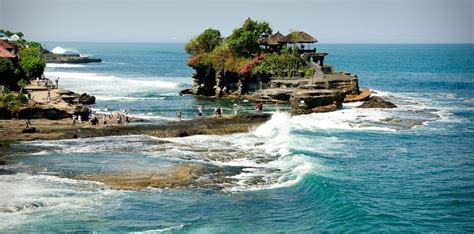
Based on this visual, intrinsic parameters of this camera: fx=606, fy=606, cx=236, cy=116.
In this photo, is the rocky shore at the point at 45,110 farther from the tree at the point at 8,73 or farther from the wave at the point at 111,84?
the wave at the point at 111,84

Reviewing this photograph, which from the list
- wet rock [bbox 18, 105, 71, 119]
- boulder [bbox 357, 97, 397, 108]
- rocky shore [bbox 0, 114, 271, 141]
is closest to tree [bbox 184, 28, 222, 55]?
boulder [bbox 357, 97, 397, 108]

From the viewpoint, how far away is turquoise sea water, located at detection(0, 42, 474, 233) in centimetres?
3034

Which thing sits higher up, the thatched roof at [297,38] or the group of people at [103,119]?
the thatched roof at [297,38]

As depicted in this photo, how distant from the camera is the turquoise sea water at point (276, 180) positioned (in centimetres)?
3034

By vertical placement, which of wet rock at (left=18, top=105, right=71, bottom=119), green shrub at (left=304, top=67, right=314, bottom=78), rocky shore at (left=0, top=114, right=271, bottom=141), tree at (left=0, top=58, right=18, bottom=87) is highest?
tree at (left=0, top=58, right=18, bottom=87)

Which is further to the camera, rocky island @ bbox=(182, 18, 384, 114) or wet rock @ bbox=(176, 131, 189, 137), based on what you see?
rocky island @ bbox=(182, 18, 384, 114)

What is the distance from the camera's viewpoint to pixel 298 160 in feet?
141

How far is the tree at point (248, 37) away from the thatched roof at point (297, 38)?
3.84 meters

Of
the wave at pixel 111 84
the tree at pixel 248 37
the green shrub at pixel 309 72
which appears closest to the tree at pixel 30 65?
the wave at pixel 111 84

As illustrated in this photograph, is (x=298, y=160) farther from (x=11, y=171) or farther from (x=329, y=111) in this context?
(x=329, y=111)

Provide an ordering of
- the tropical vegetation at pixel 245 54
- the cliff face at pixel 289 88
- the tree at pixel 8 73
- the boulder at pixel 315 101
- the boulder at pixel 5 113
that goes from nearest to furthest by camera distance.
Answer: the boulder at pixel 5 113, the tree at pixel 8 73, the boulder at pixel 315 101, the cliff face at pixel 289 88, the tropical vegetation at pixel 245 54

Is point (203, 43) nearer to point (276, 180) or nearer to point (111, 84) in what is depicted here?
point (111, 84)

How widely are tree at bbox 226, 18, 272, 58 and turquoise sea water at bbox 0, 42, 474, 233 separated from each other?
2659 cm

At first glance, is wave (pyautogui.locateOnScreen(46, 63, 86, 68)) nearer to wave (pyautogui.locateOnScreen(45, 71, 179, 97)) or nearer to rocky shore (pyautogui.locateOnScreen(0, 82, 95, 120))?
wave (pyautogui.locateOnScreen(45, 71, 179, 97))
